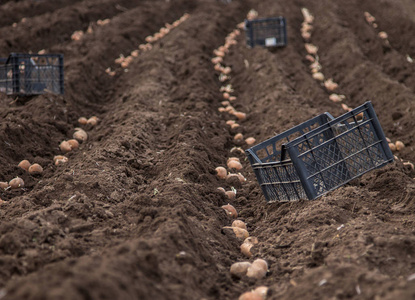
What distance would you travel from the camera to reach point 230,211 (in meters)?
4.75

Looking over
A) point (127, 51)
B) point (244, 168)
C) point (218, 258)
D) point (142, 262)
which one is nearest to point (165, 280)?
point (142, 262)

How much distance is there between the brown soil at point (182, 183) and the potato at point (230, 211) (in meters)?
0.09

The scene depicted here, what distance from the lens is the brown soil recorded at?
2.96 metres

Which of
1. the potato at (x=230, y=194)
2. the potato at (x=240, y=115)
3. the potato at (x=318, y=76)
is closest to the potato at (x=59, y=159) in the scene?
the potato at (x=230, y=194)

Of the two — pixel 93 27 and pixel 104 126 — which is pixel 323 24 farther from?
pixel 104 126

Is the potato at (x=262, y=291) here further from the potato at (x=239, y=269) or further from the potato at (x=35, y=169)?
the potato at (x=35, y=169)

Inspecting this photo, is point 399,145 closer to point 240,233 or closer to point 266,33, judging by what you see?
point 240,233

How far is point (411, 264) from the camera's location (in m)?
3.19

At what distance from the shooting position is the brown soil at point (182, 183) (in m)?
2.96

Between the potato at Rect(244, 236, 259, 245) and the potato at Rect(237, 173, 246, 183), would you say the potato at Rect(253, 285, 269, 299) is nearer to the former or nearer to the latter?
the potato at Rect(244, 236, 259, 245)

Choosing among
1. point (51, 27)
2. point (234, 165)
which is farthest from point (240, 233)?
point (51, 27)

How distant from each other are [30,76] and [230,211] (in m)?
4.66

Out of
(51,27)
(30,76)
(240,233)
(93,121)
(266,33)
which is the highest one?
(51,27)

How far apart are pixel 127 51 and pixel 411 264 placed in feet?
31.0
